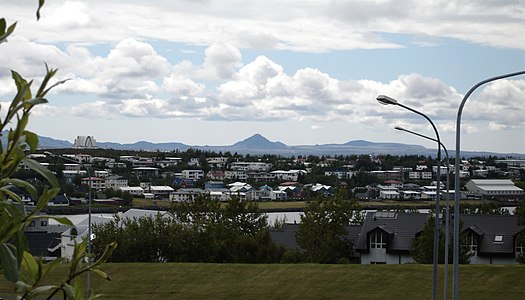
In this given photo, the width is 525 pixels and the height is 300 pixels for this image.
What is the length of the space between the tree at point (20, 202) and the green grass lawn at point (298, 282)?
88.7 feet

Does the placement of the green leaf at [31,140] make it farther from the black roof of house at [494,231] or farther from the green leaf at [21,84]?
the black roof of house at [494,231]

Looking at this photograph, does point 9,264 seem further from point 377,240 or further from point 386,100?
point 377,240

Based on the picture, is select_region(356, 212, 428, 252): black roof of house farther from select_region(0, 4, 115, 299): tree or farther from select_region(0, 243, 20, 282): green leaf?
select_region(0, 243, 20, 282): green leaf

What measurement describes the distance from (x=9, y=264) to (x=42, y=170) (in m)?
0.25

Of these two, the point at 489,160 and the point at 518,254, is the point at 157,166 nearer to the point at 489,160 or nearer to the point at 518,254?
the point at 489,160

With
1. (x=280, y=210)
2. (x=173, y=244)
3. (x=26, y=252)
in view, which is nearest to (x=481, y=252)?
(x=173, y=244)

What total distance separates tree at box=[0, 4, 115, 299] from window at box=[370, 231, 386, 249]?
4496 centimetres

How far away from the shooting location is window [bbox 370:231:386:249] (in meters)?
46.4

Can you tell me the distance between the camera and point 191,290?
30.9 meters

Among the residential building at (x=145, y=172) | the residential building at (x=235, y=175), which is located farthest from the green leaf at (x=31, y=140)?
the residential building at (x=235, y=175)

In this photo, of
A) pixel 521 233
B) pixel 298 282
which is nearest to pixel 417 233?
pixel 521 233

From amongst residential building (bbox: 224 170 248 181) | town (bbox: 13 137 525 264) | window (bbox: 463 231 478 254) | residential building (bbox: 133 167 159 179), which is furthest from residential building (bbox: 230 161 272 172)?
window (bbox: 463 231 478 254)

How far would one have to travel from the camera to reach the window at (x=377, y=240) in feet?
152

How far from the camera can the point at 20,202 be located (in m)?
2.10
